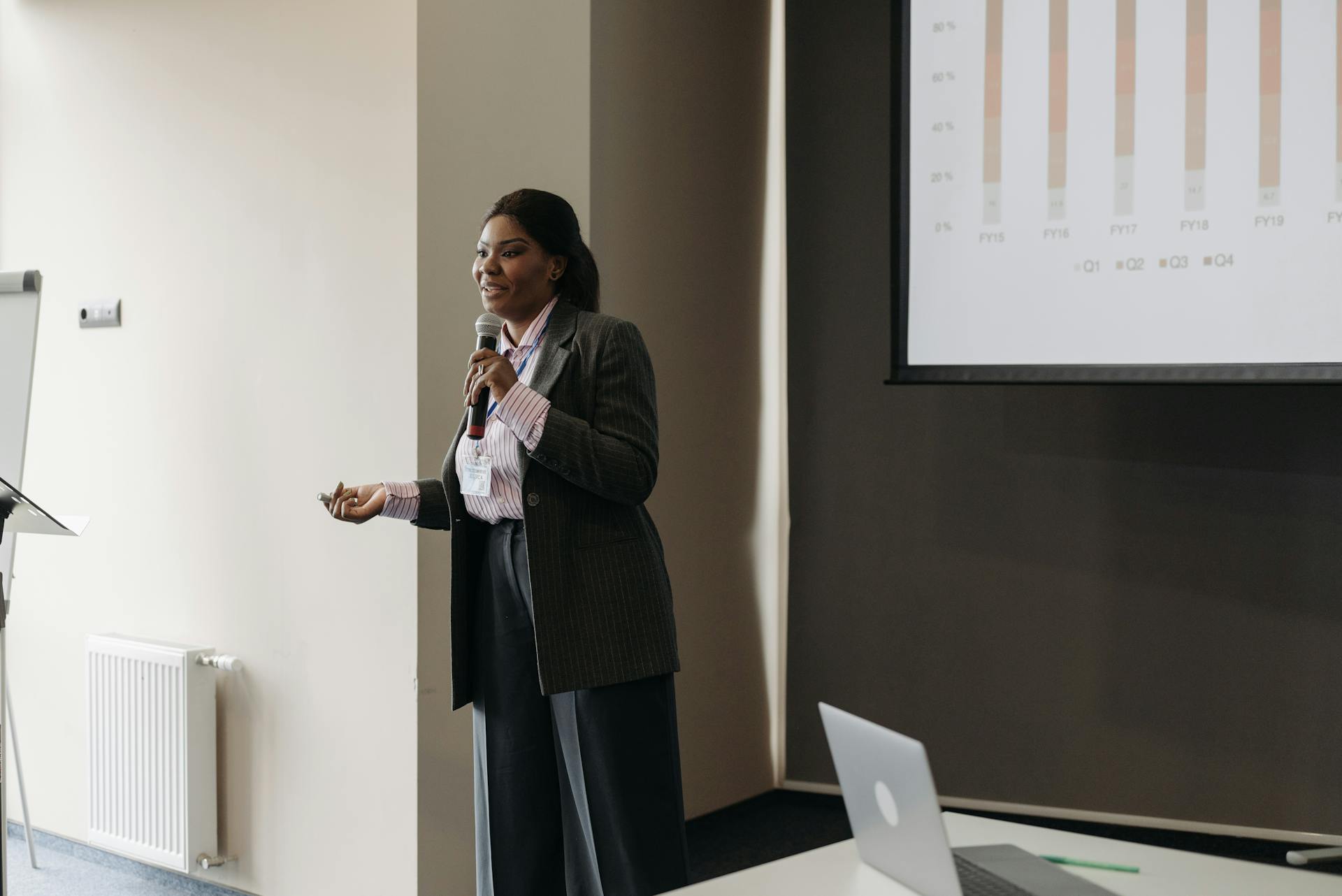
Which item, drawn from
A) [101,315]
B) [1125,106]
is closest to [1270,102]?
[1125,106]

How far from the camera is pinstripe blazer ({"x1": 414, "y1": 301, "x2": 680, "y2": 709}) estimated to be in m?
1.88

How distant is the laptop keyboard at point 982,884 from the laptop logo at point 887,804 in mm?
73

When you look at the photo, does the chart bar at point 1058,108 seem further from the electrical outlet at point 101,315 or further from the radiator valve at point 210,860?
the radiator valve at point 210,860

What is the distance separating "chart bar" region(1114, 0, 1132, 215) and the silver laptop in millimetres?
2052

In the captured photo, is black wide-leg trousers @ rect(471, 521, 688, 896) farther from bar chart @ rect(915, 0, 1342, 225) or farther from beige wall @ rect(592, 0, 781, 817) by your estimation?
bar chart @ rect(915, 0, 1342, 225)

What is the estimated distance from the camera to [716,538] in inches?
138

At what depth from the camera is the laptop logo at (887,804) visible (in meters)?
1.11

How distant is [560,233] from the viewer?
6.58 ft

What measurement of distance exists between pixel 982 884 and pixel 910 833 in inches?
4.3

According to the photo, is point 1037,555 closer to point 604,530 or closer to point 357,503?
point 604,530

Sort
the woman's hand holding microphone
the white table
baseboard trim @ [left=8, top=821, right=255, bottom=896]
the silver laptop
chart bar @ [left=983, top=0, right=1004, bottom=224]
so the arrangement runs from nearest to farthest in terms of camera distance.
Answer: the silver laptop → the white table → the woman's hand holding microphone → baseboard trim @ [left=8, top=821, right=255, bottom=896] → chart bar @ [left=983, top=0, right=1004, bottom=224]

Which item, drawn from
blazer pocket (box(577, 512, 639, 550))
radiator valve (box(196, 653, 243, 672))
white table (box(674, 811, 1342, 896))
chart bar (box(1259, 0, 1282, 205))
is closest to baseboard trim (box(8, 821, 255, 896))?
→ radiator valve (box(196, 653, 243, 672))

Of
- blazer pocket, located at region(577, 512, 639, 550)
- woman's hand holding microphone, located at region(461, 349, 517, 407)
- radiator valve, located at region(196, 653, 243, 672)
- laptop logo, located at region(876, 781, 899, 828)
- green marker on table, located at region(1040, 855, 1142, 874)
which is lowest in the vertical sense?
radiator valve, located at region(196, 653, 243, 672)

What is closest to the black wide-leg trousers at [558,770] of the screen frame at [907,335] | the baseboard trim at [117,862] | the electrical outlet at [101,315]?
the baseboard trim at [117,862]
